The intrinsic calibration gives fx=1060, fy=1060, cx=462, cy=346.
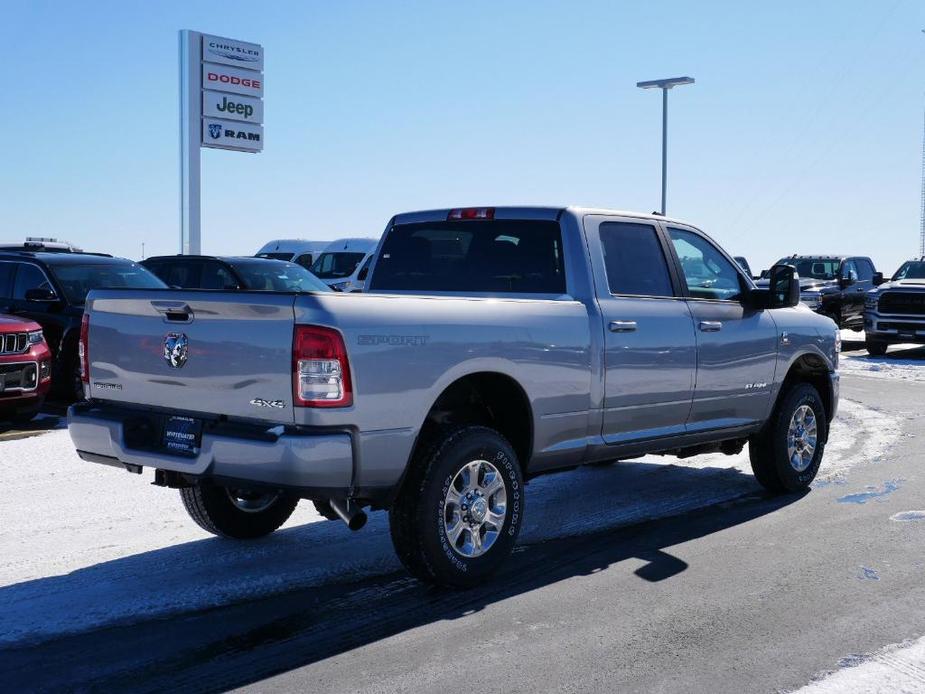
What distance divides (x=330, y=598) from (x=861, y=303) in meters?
23.3

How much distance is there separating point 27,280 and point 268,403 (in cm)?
892

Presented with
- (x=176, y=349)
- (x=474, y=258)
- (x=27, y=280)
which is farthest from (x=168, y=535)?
(x=27, y=280)

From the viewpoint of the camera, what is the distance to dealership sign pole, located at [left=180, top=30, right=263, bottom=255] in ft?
90.3

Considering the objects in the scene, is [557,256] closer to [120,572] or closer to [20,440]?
[120,572]

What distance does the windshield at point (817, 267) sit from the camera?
27.4 metres

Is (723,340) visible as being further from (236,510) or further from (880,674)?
(236,510)

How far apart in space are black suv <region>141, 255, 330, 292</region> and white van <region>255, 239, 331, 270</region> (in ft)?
45.3

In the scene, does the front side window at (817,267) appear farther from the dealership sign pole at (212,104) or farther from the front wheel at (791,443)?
the front wheel at (791,443)

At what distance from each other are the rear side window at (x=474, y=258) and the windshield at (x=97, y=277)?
6.32 m

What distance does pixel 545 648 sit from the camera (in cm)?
443

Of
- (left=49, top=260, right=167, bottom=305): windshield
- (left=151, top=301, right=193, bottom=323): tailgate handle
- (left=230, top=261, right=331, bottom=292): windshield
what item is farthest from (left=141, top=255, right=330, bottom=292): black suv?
(left=151, top=301, right=193, bottom=323): tailgate handle

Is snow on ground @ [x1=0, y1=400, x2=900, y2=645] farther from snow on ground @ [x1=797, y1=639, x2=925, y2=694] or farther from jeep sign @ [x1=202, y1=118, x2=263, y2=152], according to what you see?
jeep sign @ [x1=202, y1=118, x2=263, y2=152]

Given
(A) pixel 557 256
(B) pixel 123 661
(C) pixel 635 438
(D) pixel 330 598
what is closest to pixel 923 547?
(C) pixel 635 438

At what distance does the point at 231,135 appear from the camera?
95.5 ft
